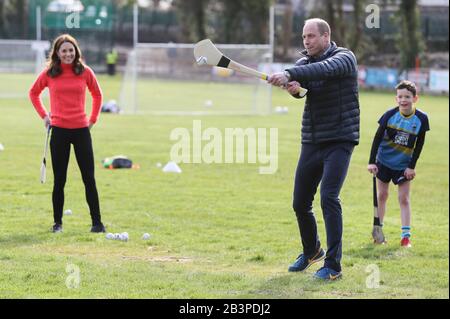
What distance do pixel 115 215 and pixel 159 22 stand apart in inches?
2221

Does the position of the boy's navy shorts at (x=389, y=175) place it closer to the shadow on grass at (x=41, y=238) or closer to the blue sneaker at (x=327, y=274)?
the blue sneaker at (x=327, y=274)

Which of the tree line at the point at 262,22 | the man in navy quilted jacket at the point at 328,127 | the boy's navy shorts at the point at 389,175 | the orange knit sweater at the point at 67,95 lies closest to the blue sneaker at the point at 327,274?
the man in navy quilted jacket at the point at 328,127

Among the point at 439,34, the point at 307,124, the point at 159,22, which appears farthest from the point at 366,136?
the point at 159,22

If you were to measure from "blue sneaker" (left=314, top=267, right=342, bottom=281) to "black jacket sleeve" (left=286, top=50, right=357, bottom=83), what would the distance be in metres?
1.69

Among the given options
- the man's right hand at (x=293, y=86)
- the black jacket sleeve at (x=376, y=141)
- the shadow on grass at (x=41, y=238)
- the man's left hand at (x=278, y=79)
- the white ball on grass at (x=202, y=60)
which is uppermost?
the white ball on grass at (x=202, y=60)

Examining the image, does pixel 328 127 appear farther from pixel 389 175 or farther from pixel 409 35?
pixel 409 35

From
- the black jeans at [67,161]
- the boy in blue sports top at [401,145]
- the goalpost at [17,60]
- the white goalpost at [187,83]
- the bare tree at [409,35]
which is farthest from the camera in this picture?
the bare tree at [409,35]

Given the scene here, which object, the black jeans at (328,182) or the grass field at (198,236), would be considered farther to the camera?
the black jeans at (328,182)

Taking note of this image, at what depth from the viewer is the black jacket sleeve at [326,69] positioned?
24.1ft

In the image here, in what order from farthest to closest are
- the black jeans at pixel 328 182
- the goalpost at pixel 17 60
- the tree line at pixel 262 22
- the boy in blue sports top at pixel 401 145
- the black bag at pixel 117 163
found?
1. the tree line at pixel 262 22
2. the goalpost at pixel 17 60
3. the black bag at pixel 117 163
4. the boy in blue sports top at pixel 401 145
5. the black jeans at pixel 328 182

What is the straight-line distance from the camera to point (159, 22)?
66.7 m

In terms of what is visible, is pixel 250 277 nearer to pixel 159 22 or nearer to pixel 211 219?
pixel 211 219

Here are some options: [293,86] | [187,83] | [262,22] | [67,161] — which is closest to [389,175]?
[293,86]

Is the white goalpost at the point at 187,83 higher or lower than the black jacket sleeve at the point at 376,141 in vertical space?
lower
